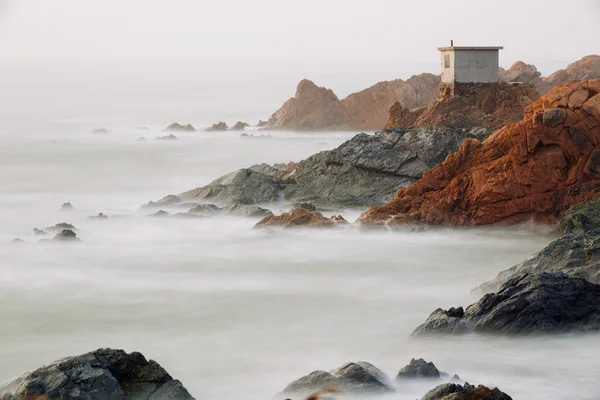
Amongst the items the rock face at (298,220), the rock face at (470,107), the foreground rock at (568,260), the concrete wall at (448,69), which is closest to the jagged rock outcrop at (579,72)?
the concrete wall at (448,69)

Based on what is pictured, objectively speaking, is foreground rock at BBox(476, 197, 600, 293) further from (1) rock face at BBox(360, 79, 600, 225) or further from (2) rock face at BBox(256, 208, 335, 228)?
(2) rock face at BBox(256, 208, 335, 228)

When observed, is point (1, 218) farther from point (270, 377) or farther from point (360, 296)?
point (270, 377)

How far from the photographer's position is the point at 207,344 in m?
16.9

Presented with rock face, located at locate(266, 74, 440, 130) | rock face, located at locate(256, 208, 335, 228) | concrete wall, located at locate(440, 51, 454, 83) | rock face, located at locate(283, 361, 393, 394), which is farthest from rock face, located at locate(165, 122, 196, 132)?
rock face, located at locate(283, 361, 393, 394)

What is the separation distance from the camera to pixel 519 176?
25.8 m

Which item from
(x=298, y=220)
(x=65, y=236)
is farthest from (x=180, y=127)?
(x=298, y=220)

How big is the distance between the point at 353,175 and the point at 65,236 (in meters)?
8.94

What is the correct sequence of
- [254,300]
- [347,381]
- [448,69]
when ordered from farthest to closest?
[448,69] → [254,300] → [347,381]

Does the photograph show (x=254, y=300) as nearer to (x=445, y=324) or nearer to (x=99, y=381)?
(x=445, y=324)

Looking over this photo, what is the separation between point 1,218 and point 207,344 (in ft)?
65.1

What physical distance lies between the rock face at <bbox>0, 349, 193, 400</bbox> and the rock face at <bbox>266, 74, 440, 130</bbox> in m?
53.8

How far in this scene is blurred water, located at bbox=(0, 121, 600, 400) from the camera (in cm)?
1432

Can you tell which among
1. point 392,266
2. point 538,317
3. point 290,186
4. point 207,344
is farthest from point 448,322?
point 290,186

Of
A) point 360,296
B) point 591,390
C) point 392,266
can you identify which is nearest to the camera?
point 591,390
